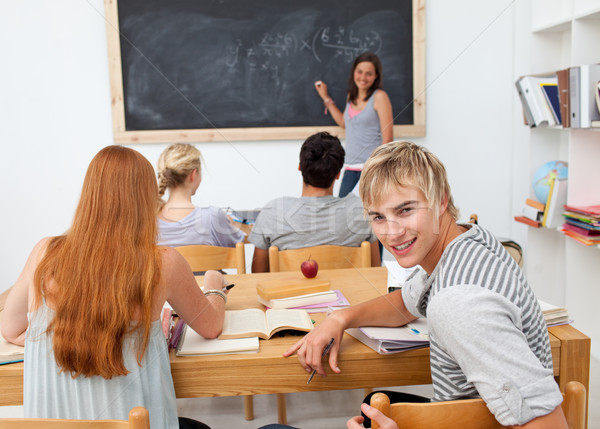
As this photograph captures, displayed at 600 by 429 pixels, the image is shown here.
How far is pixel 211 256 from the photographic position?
81.7 inches

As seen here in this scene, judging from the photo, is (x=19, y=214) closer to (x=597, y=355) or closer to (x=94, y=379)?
(x=94, y=379)

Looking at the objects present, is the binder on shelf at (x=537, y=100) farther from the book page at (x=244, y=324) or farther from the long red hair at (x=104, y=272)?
the long red hair at (x=104, y=272)

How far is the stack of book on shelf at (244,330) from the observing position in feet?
4.15

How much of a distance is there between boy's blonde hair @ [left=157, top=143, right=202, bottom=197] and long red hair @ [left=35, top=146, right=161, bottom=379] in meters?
1.18

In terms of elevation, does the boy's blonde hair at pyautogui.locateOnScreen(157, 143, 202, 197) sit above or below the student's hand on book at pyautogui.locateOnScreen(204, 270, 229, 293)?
above

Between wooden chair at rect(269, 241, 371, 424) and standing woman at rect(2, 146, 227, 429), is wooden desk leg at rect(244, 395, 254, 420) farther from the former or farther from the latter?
standing woman at rect(2, 146, 227, 429)

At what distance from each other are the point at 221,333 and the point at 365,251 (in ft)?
2.71

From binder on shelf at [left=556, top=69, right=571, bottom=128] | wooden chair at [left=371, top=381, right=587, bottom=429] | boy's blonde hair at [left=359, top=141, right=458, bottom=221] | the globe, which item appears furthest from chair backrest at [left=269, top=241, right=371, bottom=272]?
the globe

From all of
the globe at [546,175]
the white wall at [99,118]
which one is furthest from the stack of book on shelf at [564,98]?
the white wall at [99,118]

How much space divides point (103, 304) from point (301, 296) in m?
0.56

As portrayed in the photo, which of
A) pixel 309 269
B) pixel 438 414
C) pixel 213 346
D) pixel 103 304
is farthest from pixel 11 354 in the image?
pixel 438 414

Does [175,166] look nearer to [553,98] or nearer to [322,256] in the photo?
[322,256]

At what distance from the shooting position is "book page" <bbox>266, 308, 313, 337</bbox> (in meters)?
1.34

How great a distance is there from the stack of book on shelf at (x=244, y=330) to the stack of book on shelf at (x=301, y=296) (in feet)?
0.21
